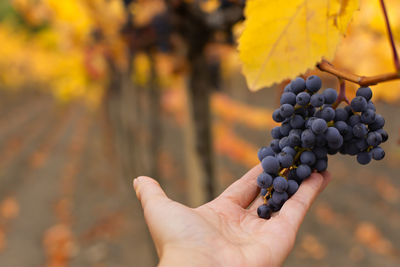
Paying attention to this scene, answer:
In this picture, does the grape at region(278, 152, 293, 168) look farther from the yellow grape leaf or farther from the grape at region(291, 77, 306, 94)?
the yellow grape leaf

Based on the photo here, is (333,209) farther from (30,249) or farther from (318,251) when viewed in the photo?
(30,249)

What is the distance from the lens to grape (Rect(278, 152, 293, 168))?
0.90 meters

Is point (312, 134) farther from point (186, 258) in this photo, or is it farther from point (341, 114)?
point (186, 258)

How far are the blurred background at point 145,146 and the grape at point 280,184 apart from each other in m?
0.37

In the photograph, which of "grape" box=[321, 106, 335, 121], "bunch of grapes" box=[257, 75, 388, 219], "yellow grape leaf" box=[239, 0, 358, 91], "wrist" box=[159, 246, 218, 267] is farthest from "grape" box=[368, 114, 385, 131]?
"wrist" box=[159, 246, 218, 267]

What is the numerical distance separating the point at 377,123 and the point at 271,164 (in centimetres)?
27

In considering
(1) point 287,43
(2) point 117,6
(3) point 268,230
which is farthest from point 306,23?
(2) point 117,6

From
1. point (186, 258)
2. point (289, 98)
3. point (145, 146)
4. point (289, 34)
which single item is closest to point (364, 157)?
point (289, 98)

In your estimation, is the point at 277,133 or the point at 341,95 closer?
the point at 341,95

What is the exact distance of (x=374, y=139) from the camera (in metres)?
0.85

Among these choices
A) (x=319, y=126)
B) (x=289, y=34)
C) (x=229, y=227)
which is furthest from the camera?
(x=229, y=227)

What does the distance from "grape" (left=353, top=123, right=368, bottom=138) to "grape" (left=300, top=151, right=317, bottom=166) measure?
0.11m

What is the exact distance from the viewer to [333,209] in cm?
772

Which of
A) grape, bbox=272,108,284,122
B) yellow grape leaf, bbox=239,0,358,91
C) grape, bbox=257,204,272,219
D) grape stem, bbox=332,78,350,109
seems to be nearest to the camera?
yellow grape leaf, bbox=239,0,358,91
